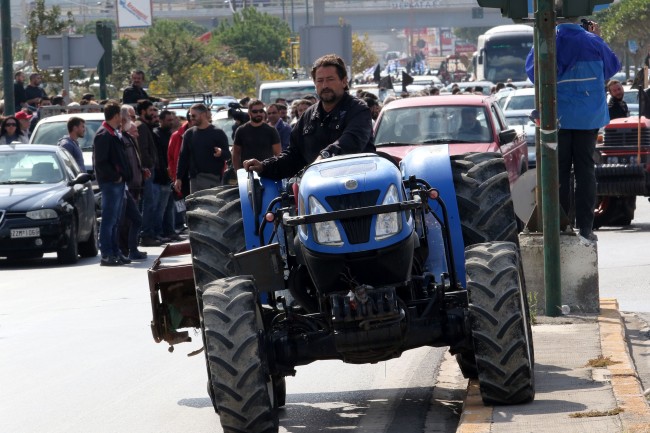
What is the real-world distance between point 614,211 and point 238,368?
13.9 meters

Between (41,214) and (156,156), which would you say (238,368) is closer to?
(41,214)

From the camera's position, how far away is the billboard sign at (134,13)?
10338 cm

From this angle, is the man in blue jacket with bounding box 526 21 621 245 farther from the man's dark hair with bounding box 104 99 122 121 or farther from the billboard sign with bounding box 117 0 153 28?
the billboard sign with bounding box 117 0 153 28

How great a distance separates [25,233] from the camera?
19.1 m

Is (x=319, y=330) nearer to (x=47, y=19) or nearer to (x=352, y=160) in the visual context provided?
(x=352, y=160)

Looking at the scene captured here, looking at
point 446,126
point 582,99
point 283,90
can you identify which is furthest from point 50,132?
point 582,99

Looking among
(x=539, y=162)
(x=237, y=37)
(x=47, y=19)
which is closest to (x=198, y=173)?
(x=539, y=162)

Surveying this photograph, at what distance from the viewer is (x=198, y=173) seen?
18719 millimetres

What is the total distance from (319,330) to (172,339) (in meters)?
1.57

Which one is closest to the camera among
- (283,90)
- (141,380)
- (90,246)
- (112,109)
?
(141,380)

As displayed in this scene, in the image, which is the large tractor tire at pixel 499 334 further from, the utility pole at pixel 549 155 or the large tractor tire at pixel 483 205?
the utility pole at pixel 549 155

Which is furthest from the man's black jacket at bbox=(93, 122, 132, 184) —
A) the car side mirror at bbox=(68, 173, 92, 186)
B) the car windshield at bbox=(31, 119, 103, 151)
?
the car windshield at bbox=(31, 119, 103, 151)

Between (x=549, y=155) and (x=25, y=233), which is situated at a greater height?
(x=549, y=155)

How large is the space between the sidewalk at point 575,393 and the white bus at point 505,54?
48453 millimetres
